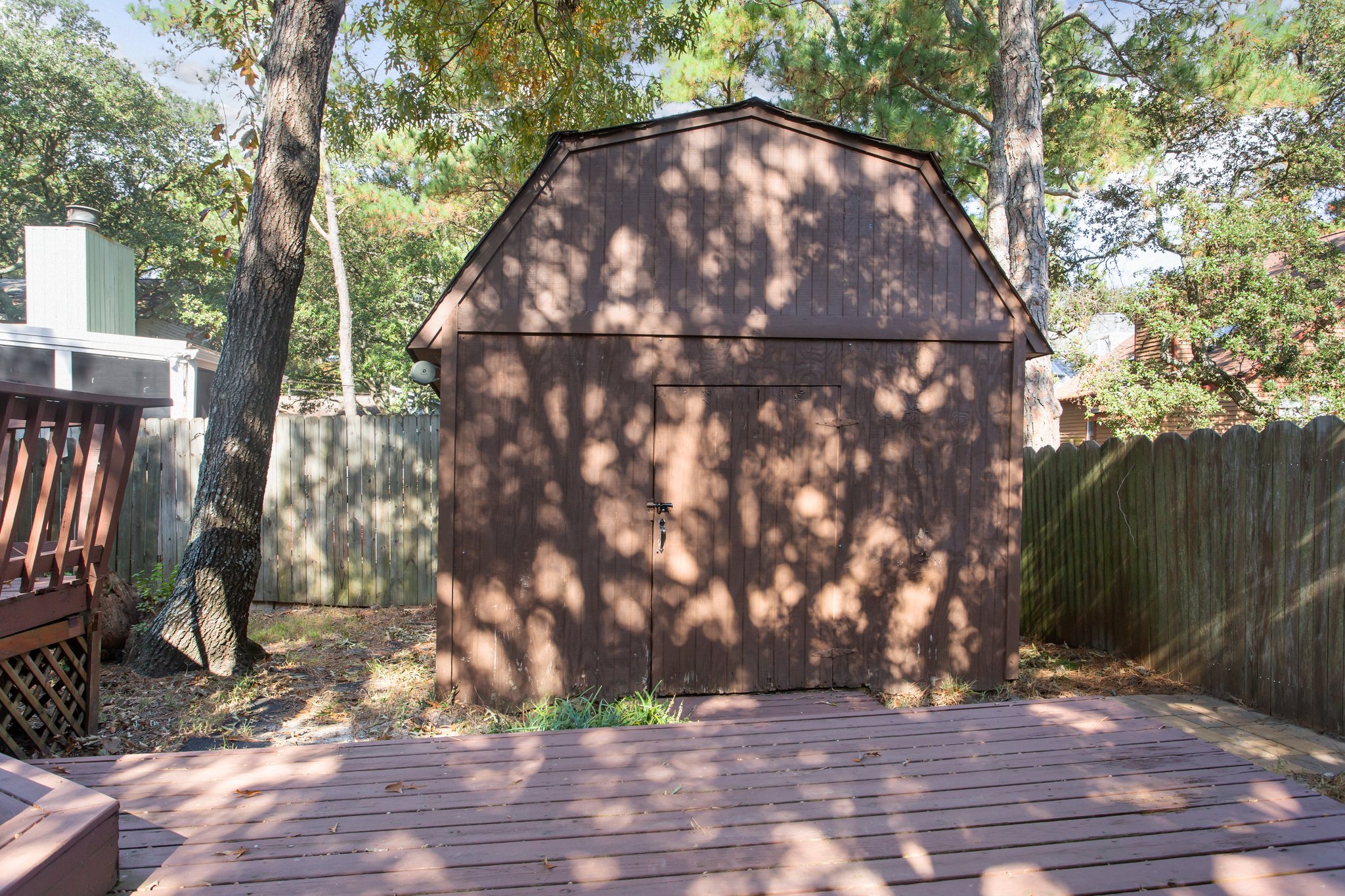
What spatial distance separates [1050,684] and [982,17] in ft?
35.2

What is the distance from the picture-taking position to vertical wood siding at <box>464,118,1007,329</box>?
4977mm

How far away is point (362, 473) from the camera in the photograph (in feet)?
26.5

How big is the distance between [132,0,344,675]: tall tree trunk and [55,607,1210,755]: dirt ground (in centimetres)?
26

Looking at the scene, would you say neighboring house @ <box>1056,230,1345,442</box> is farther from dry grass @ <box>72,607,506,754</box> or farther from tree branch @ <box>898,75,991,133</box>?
dry grass @ <box>72,607,506,754</box>

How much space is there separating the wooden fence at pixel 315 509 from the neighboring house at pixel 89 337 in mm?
1435

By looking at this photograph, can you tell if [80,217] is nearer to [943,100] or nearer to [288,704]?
[288,704]

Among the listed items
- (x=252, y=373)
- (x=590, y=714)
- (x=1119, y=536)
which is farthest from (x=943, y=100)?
(x=590, y=714)

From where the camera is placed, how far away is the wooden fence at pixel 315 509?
8008 mm

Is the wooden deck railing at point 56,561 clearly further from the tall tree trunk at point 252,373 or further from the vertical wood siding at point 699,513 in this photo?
the vertical wood siding at point 699,513

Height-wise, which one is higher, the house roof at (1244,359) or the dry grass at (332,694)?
the house roof at (1244,359)

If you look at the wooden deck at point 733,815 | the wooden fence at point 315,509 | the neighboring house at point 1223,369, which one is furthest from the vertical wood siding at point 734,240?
the neighboring house at point 1223,369

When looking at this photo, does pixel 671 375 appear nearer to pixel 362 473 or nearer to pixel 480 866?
pixel 480 866

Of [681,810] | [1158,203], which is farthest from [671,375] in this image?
[1158,203]

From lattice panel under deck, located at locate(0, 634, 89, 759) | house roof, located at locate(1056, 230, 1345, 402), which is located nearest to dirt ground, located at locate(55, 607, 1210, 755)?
lattice panel under deck, located at locate(0, 634, 89, 759)
